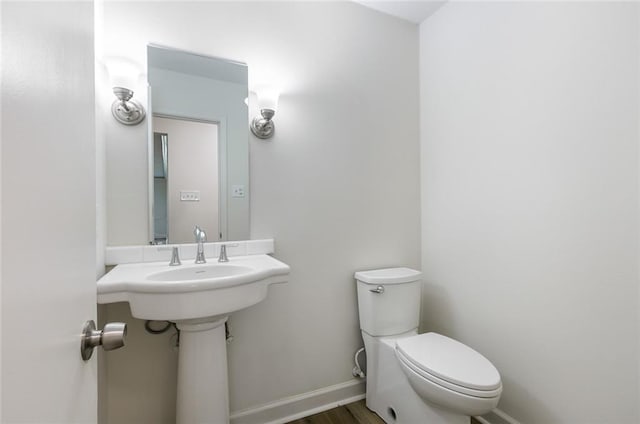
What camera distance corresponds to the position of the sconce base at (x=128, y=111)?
1248 mm

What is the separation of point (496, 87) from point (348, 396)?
1.92m

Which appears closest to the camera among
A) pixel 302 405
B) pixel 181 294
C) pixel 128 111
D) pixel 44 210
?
pixel 44 210

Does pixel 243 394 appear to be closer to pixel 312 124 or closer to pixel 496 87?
pixel 312 124

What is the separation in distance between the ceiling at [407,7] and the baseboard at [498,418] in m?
2.34

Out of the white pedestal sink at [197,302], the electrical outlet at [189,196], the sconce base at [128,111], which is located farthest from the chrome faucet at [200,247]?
the sconce base at [128,111]

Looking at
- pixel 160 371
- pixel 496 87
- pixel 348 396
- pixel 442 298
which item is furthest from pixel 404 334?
pixel 496 87

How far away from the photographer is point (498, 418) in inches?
56.4

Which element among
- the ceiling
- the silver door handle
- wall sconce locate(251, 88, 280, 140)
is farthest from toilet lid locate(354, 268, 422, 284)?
the ceiling

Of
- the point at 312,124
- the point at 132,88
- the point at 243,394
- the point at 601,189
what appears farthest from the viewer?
the point at 312,124

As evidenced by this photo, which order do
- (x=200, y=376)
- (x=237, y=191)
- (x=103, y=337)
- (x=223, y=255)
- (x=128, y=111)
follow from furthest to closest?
(x=237, y=191), (x=223, y=255), (x=128, y=111), (x=200, y=376), (x=103, y=337)

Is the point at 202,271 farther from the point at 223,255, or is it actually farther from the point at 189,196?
the point at 189,196

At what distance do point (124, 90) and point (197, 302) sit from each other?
37.6 inches

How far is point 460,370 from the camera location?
1.17 meters

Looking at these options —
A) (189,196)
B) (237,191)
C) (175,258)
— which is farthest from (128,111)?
(175,258)
